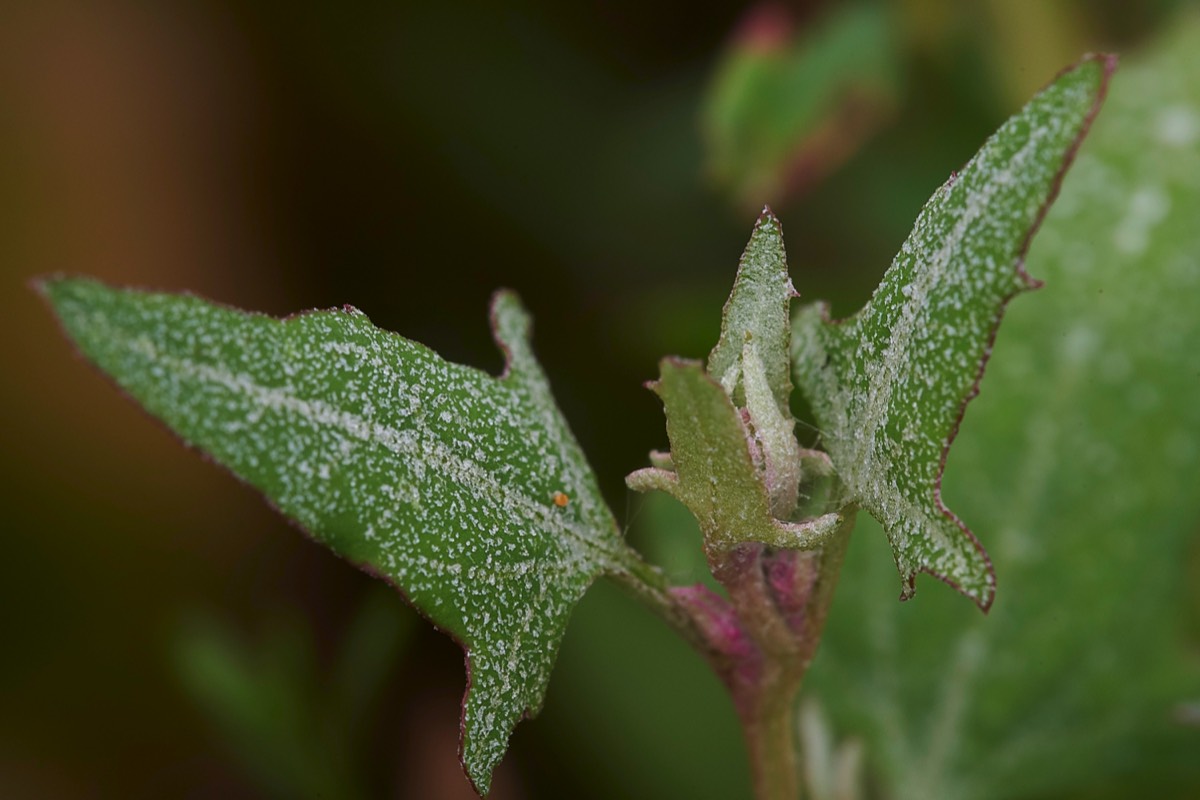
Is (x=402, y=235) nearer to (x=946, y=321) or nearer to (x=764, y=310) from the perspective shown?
(x=764, y=310)

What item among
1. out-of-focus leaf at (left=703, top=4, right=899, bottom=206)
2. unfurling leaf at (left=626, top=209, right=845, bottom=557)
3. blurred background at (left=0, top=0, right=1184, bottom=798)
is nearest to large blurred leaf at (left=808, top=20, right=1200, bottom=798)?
blurred background at (left=0, top=0, right=1184, bottom=798)

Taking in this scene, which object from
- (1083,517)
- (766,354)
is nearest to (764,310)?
(766,354)

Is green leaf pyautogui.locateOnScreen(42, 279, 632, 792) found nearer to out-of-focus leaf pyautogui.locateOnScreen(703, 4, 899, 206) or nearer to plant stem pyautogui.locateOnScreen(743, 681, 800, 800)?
plant stem pyautogui.locateOnScreen(743, 681, 800, 800)

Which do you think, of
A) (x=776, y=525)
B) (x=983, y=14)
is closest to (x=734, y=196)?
(x=983, y=14)

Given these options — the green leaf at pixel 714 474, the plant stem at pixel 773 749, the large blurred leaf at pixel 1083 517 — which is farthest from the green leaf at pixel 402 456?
the large blurred leaf at pixel 1083 517

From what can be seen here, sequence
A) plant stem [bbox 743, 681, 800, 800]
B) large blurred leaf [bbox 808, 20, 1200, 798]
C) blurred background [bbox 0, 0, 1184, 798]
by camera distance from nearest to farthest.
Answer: plant stem [bbox 743, 681, 800, 800] < large blurred leaf [bbox 808, 20, 1200, 798] < blurred background [bbox 0, 0, 1184, 798]

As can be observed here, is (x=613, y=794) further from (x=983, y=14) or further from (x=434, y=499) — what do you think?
(x=983, y=14)
